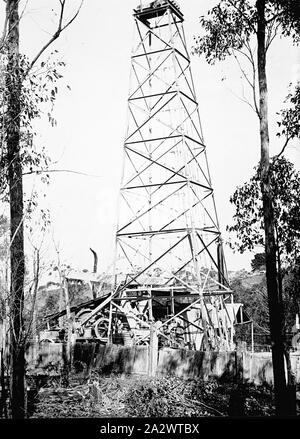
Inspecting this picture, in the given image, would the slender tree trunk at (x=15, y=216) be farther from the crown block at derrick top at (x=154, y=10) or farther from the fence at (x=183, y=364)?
the crown block at derrick top at (x=154, y=10)

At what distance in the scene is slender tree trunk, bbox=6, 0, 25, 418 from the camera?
8.17 meters

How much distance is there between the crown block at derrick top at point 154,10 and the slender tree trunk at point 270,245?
5.86 metres

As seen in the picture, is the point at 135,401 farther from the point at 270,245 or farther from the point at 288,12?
the point at 288,12

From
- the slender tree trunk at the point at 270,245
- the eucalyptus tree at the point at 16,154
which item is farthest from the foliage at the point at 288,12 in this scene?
the eucalyptus tree at the point at 16,154

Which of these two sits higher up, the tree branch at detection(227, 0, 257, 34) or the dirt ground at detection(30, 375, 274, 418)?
the tree branch at detection(227, 0, 257, 34)

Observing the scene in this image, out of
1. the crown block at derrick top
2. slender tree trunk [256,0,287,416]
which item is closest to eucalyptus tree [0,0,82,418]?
slender tree trunk [256,0,287,416]

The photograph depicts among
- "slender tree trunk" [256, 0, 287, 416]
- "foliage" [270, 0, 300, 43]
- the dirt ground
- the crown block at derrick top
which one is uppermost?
the crown block at derrick top

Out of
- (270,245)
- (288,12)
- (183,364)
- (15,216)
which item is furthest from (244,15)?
(183,364)

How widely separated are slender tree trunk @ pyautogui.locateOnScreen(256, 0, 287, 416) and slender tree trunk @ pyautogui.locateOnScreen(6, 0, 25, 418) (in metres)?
4.41

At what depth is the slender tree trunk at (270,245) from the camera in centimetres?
925

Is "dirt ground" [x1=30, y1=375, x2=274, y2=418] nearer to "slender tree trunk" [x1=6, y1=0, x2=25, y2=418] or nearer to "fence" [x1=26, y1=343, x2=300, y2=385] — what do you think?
"slender tree trunk" [x1=6, y1=0, x2=25, y2=418]

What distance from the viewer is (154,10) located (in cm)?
1667
